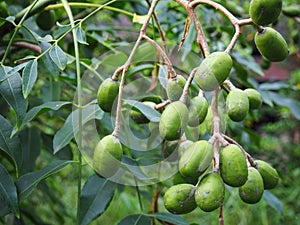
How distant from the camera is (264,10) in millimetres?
561

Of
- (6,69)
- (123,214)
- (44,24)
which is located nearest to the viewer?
(6,69)

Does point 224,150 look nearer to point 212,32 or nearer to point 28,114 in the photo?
point 28,114

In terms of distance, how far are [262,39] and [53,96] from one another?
56cm

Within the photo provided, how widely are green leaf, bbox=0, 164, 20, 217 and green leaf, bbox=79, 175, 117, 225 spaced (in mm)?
100

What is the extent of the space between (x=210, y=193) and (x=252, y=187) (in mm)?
77

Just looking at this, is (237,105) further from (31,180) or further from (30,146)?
(30,146)

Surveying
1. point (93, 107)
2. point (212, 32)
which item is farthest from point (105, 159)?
point (212, 32)

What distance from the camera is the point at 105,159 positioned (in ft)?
1.95

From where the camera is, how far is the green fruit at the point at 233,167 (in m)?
0.54

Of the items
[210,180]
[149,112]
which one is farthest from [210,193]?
[149,112]

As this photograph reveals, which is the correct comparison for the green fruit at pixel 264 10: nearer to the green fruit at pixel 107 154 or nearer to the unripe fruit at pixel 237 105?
the unripe fruit at pixel 237 105

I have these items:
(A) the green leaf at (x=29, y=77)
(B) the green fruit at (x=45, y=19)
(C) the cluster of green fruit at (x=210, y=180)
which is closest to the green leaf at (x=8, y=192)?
(A) the green leaf at (x=29, y=77)

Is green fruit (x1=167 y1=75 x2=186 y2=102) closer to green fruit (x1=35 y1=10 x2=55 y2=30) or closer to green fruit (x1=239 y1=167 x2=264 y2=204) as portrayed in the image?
green fruit (x1=239 y1=167 x2=264 y2=204)

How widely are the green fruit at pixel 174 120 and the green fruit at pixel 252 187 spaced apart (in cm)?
10
